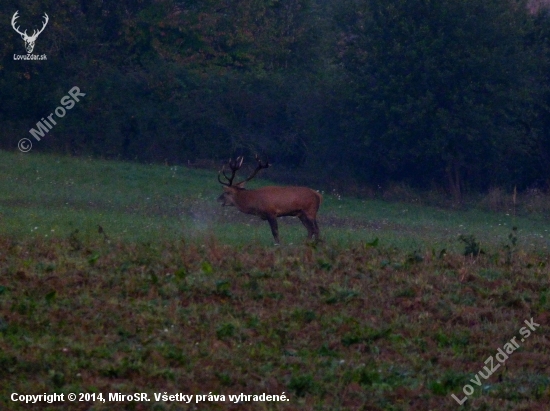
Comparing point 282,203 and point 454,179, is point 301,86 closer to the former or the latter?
point 454,179

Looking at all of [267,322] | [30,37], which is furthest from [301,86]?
[267,322]

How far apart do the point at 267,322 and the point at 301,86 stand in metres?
26.8

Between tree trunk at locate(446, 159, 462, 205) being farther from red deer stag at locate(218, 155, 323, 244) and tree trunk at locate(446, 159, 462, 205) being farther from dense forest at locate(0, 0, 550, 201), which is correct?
red deer stag at locate(218, 155, 323, 244)

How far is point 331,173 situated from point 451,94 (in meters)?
5.80

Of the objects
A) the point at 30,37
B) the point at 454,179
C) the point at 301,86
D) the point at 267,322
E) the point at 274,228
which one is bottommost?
the point at 267,322

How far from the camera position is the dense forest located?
30.2 meters

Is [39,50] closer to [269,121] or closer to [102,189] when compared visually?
[269,121]

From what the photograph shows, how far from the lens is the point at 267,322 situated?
31.0 feet

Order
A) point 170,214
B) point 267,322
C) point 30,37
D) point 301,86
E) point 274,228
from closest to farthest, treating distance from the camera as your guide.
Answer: point 267,322
point 274,228
point 170,214
point 301,86
point 30,37

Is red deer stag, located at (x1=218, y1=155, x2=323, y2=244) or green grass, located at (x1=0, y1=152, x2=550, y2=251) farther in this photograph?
red deer stag, located at (x1=218, y1=155, x2=323, y2=244)

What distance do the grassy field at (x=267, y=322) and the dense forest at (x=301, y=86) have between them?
16673 mm

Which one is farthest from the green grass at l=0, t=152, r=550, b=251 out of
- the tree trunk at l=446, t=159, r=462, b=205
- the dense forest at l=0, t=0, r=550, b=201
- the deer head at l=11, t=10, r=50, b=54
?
the deer head at l=11, t=10, r=50, b=54

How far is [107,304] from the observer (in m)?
9.58

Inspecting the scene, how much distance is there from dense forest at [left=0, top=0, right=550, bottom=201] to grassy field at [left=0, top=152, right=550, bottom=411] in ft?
54.7
